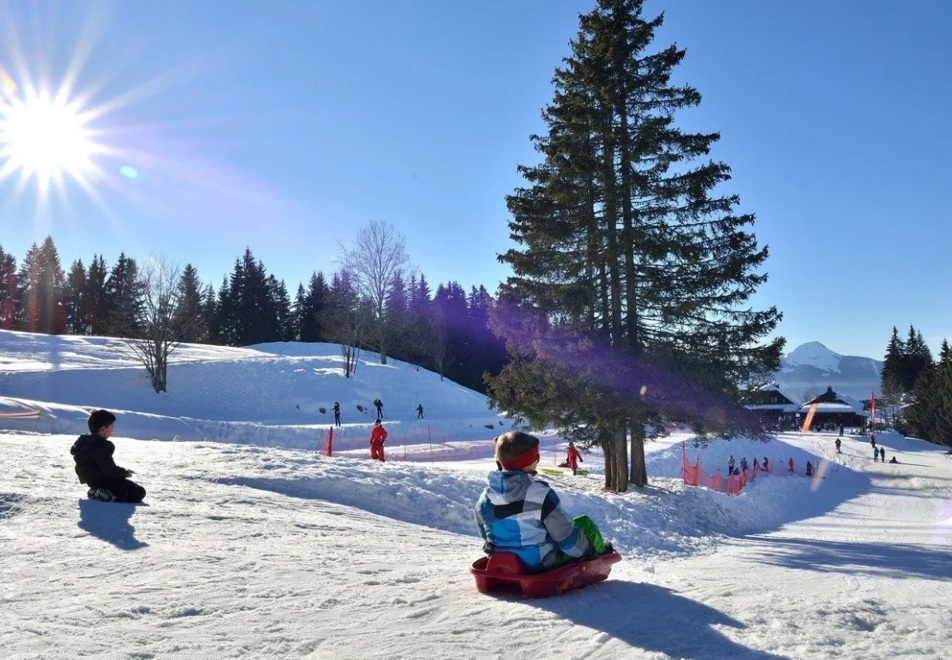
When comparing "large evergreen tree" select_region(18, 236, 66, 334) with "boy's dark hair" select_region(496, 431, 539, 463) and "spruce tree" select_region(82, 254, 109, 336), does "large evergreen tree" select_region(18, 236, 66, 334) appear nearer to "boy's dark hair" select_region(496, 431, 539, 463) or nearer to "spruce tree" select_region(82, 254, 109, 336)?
"spruce tree" select_region(82, 254, 109, 336)

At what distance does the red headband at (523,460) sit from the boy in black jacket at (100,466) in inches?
215

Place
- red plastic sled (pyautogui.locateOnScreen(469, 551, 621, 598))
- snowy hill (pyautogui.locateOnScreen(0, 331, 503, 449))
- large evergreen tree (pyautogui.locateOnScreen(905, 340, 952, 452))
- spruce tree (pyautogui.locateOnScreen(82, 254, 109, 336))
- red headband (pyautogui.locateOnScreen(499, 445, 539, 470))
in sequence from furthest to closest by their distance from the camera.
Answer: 1. spruce tree (pyautogui.locateOnScreen(82, 254, 109, 336))
2. large evergreen tree (pyautogui.locateOnScreen(905, 340, 952, 452))
3. snowy hill (pyautogui.locateOnScreen(0, 331, 503, 449))
4. red headband (pyautogui.locateOnScreen(499, 445, 539, 470))
5. red plastic sled (pyautogui.locateOnScreen(469, 551, 621, 598))

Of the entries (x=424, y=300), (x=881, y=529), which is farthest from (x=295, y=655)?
(x=424, y=300)

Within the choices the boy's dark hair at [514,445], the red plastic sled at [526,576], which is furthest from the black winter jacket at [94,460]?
the boy's dark hair at [514,445]

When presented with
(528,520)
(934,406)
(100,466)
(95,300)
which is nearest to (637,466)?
(100,466)

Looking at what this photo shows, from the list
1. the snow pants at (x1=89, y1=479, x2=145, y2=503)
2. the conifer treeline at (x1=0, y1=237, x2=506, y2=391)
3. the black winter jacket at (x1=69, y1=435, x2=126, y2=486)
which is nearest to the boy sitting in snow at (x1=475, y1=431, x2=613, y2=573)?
the snow pants at (x1=89, y1=479, x2=145, y2=503)

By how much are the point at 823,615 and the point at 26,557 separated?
20.0 feet

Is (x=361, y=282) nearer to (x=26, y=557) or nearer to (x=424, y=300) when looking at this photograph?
(x=424, y=300)

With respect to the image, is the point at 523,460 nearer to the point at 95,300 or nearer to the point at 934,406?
the point at 934,406

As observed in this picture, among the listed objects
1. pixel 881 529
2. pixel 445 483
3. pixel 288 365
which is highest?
pixel 288 365

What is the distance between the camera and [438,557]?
691 cm

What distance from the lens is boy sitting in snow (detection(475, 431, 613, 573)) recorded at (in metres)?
4.77

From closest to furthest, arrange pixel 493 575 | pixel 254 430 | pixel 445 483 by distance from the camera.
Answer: pixel 493 575, pixel 445 483, pixel 254 430

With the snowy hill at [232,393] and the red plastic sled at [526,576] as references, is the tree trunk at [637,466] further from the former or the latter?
the snowy hill at [232,393]
